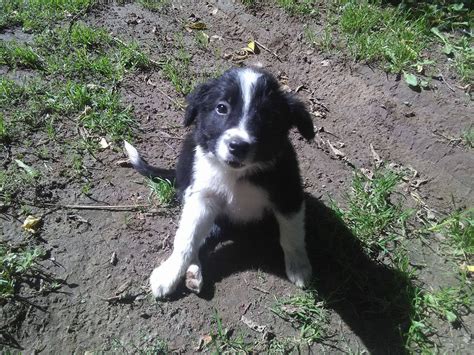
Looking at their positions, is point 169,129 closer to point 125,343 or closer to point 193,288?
point 193,288

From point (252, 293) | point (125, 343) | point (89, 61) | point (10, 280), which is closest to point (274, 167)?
point (252, 293)

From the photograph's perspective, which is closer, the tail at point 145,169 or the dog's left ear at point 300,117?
the dog's left ear at point 300,117

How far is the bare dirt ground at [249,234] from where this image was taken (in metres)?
2.69

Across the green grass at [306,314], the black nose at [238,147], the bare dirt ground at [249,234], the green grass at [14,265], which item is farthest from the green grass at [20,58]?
the green grass at [306,314]

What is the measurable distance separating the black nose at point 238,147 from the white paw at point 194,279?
3.10ft

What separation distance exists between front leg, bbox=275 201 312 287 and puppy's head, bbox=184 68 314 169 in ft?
1.71

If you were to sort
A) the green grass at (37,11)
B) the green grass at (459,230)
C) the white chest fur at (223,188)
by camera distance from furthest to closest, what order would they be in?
1. the green grass at (37,11)
2. the green grass at (459,230)
3. the white chest fur at (223,188)

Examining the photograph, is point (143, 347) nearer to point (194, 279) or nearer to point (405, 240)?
point (194, 279)

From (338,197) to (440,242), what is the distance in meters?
0.84

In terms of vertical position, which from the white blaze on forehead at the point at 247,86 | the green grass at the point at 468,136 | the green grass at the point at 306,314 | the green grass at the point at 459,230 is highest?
the white blaze on forehead at the point at 247,86

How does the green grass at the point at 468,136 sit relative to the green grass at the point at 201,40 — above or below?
above

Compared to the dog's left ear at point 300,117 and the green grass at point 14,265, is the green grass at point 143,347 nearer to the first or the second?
the green grass at point 14,265

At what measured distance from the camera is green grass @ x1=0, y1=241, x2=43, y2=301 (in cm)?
265

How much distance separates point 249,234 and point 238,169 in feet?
2.71
